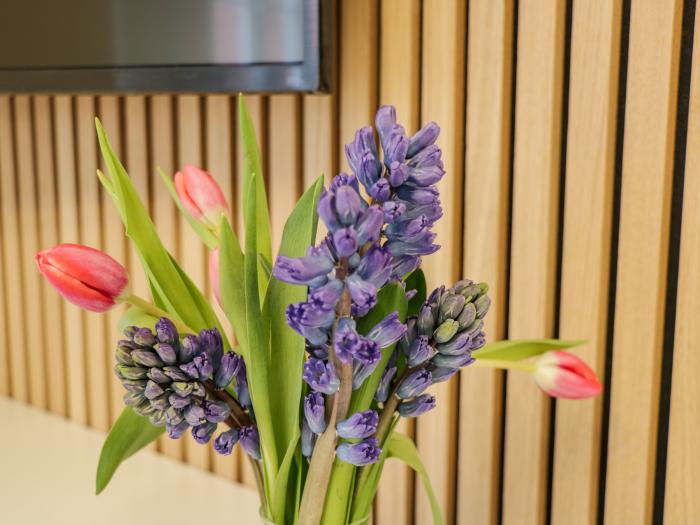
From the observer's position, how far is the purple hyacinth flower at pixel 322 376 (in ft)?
1.55

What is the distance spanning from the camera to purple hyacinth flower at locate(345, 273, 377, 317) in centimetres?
43

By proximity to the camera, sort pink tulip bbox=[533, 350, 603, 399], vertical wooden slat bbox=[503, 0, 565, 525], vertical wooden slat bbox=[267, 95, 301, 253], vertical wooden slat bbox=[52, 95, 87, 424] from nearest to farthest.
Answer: pink tulip bbox=[533, 350, 603, 399] → vertical wooden slat bbox=[503, 0, 565, 525] → vertical wooden slat bbox=[267, 95, 301, 253] → vertical wooden slat bbox=[52, 95, 87, 424]

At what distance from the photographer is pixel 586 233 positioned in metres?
0.76

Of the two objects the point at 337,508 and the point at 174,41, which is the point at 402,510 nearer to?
the point at 337,508

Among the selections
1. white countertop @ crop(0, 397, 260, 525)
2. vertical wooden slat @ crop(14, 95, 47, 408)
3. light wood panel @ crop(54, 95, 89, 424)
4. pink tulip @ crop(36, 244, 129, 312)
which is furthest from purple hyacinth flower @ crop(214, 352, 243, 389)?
vertical wooden slat @ crop(14, 95, 47, 408)

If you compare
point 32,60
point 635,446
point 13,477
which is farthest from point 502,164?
point 13,477

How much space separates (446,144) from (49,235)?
31.6 inches

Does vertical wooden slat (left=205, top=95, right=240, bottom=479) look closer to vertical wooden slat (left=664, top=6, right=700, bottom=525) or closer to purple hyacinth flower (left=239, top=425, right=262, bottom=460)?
purple hyacinth flower (left=239, top=425, right=262, bottom=460)

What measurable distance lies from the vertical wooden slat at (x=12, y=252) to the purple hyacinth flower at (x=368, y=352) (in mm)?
1118

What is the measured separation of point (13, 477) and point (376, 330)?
2.86 feet

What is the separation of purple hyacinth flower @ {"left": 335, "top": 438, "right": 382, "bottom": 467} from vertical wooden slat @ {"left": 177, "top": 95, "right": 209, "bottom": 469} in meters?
0.63

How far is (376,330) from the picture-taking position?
46cm

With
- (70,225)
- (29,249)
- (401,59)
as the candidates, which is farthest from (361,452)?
(29,249)

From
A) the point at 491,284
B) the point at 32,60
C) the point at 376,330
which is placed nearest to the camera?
the point at 376,330
